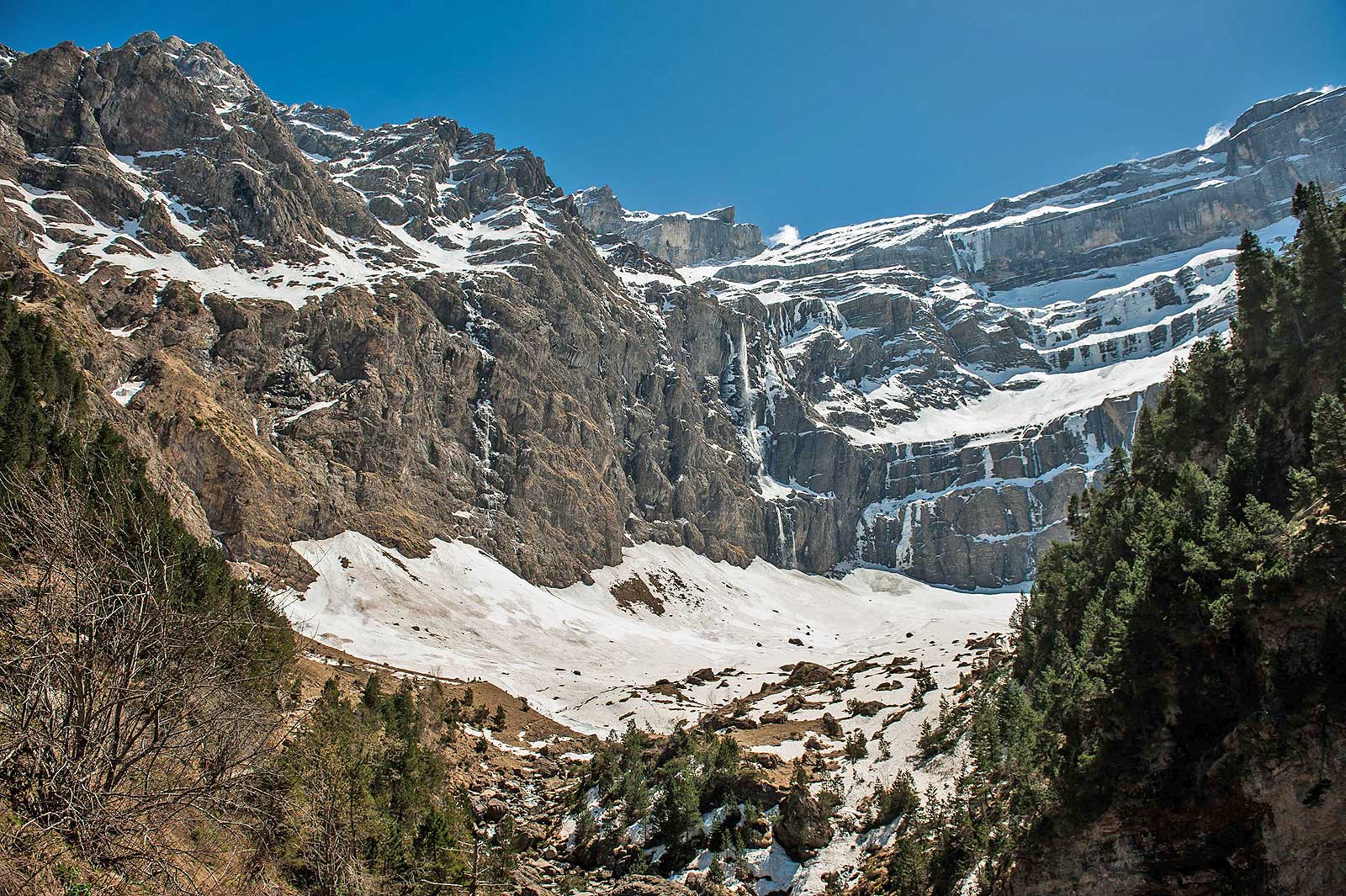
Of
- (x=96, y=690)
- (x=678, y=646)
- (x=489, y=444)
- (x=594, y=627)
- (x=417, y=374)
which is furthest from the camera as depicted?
(x=489, y=444)

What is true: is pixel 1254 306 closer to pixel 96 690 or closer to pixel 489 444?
pixel 96 690

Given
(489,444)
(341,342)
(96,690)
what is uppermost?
(341,342)

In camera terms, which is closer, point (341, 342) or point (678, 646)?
point (678, 646)

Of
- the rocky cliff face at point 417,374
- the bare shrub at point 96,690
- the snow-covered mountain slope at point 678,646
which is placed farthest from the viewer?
the rocky cliff face at point 417,374

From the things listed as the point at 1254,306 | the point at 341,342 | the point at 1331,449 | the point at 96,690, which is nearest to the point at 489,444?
the point at 341,342

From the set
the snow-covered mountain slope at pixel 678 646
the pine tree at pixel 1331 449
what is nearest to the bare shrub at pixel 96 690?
the snow-covered mountain slope at pixel 678 646

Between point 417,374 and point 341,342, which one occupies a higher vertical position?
point 341,342

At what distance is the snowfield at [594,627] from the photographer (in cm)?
6431

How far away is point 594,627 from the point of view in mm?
94375

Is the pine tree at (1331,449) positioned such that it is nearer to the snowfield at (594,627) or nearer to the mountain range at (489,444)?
the mountain range at (489,444)

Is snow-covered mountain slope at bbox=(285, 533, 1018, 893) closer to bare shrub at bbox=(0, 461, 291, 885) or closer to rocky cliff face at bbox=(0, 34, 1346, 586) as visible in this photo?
rocky cliff face at bbox=(0, 34, 1346, 586)

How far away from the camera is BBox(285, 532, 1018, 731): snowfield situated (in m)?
64.3

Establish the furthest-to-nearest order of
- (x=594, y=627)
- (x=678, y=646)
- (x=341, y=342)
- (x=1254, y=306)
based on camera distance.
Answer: (x=341, y=342), (x=678, y=646), (x=594, y=627), (x=1254, y=306)

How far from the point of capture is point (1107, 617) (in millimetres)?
21750
